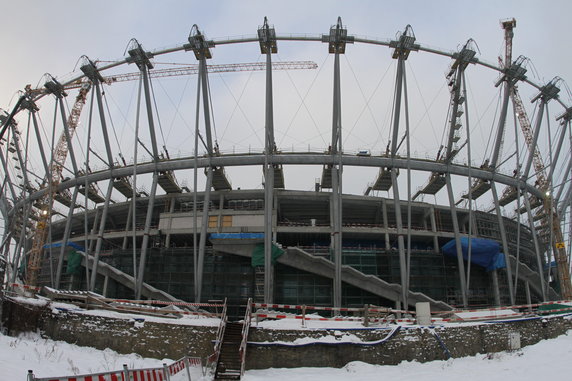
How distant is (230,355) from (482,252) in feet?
99.2

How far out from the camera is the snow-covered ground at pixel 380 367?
10.1 m

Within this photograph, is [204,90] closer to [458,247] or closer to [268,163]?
[268,163]

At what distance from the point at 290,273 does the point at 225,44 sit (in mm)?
20687

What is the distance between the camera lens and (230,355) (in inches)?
494

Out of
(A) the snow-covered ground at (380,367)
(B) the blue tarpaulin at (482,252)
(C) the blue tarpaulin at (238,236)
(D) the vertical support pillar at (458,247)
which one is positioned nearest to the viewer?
(A) the snow-covered ground at (380,367)

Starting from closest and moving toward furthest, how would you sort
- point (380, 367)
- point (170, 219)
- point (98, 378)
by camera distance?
point (98, 378) → point (380, 367) → point (170, 219)

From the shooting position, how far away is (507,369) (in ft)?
37.7

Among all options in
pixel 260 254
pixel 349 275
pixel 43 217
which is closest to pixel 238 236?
pixel 260 254

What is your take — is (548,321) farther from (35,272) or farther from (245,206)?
(35,272)

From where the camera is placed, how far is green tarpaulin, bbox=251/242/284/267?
31.6 meters

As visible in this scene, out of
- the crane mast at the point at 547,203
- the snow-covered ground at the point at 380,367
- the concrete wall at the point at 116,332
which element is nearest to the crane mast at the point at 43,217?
the concrete wall at the point at 116,332

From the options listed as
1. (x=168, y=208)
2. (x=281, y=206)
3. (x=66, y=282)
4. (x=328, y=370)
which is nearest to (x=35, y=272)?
(x=66, y=282)

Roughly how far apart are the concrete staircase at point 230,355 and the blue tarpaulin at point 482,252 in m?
26.6

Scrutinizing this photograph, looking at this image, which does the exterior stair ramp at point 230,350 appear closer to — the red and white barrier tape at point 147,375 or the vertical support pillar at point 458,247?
the red and white barrier tape at point 147,375
